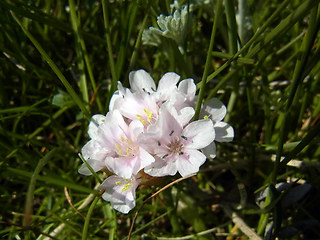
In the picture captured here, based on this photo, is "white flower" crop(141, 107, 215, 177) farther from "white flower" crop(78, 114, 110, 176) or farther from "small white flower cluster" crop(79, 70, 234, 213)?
"white flower" crop(78, 114, 110, 176)

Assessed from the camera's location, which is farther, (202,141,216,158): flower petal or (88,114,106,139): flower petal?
(88,114,106,139): flower petal

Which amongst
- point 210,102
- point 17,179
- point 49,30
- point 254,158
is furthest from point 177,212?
point 49,30

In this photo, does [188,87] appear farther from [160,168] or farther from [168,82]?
[160,168]

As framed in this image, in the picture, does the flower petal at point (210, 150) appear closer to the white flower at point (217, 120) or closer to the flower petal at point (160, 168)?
the white flower at point (217, 120)

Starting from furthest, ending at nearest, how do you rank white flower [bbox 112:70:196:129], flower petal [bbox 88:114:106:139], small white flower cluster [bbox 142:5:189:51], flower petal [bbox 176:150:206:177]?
1. small white flower cluster [bbox 142:5:189:51]
2. flower petal [bbox 88:114:106:139]
3. white flower [bbox 112:70:196:129]
4. flower petal [bbox 176:150:206:177]

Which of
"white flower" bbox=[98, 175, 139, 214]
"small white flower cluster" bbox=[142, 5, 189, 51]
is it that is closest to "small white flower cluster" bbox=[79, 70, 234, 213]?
"white flower" bbox=[98, 175, 139, 214]

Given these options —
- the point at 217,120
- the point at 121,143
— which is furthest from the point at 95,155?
the point at 217,120

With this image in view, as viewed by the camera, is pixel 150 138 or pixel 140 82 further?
pixel 140 82

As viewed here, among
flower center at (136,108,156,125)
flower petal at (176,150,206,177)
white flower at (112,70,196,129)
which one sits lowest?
flower petal at (176,150,206,177)
